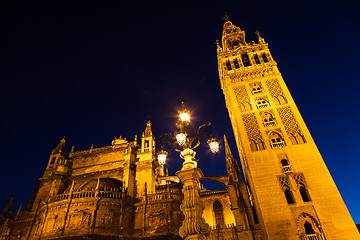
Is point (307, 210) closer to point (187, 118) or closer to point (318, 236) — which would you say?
point (318, 236)

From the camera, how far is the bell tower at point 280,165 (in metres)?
16.6

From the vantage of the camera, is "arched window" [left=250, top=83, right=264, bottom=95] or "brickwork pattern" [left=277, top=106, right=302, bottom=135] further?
"arched window" [left=250, top=83, right=264, bottom=95]

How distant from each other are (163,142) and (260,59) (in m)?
24.1

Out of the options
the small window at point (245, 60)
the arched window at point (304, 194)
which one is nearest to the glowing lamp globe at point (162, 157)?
the arched window at point (304, 194)

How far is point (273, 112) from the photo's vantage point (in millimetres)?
23453

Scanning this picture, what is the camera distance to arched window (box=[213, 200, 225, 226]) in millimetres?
26578

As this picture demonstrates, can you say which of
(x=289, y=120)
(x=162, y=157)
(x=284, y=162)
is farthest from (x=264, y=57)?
(x=162, y=157)

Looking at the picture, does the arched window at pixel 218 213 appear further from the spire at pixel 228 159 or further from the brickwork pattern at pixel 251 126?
the brickwork pattern at pixel 251 126

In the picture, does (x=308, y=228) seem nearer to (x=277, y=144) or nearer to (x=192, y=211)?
(x=277, y=144)

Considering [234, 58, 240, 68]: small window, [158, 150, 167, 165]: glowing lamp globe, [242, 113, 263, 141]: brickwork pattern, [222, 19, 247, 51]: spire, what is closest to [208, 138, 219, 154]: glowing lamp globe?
[158, 150, 167, 165]: glowing lamp globe

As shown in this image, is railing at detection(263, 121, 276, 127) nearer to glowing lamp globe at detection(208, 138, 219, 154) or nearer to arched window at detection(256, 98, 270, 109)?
arched window at detection(256, 98, 270, 109)

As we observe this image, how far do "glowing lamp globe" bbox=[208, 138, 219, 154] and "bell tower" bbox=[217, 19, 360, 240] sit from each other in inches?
412

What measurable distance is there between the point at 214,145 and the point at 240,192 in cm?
1516

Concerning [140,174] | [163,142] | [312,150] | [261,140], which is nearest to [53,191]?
[140,174]
